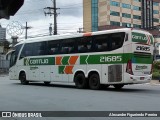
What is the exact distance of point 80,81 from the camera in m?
21.5

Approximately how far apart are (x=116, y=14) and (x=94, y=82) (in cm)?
9439

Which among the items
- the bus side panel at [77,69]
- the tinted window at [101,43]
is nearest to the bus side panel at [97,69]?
the bus side panel at [77,69]

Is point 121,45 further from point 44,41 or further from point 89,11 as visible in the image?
point 89,11

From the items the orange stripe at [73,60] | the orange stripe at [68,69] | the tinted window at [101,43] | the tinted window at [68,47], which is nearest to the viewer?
the tinted window at [101,43]

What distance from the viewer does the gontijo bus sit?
18938 mm

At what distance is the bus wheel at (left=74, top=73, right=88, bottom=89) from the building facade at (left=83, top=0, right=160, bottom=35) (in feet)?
286

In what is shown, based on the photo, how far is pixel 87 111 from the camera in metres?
11.7

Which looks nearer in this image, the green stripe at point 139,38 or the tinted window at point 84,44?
the green stripe at point 139,38

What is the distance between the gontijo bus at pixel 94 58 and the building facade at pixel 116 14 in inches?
3347

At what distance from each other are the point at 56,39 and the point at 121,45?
5331mm

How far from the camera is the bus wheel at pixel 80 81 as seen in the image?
69.4 ft

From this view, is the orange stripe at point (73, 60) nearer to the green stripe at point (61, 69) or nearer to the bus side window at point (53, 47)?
the green stripe at point (61, 69)

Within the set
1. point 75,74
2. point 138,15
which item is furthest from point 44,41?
point 138,15

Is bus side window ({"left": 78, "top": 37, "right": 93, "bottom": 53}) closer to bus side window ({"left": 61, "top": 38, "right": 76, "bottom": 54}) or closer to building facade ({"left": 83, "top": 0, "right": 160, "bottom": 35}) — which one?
bus side window ({"left": 61, "top": 38, "right": 76, "bottom": 54})
